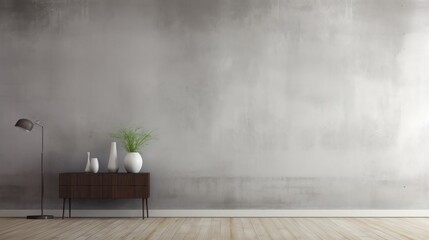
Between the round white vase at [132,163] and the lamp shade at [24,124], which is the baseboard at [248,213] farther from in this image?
the lamp shade at [24,124]

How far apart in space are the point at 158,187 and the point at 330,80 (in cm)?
248

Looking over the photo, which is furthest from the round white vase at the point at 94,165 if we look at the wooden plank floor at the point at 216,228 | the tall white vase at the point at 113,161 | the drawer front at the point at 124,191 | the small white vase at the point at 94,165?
the wooden plank floor at the point at 216,228

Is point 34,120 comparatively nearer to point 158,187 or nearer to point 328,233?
point 158,187

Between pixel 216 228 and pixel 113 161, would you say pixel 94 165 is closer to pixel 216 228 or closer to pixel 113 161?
pixel 113 161

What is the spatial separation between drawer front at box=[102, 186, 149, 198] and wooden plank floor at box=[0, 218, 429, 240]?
0.94 feet

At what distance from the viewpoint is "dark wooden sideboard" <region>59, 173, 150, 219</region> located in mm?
7727

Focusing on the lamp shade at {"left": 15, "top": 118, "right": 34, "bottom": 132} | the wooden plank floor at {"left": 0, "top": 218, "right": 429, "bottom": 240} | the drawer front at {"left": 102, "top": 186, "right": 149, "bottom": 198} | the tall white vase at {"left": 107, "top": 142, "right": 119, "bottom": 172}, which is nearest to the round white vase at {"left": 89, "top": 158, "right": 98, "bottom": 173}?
the tall white vase at {"left": 107, "top": 142, "right": 119, "bottom": 172}

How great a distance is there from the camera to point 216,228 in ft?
22.5

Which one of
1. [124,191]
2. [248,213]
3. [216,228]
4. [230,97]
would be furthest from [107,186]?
[230,97]

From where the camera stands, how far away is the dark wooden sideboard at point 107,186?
304 inches

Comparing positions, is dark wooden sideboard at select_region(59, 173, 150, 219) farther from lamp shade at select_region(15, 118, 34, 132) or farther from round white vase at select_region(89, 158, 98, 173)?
lamp shade at select_region(15, 118, 34, 132)

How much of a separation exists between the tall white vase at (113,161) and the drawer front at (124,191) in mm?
262

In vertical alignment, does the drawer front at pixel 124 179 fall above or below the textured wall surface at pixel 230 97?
below

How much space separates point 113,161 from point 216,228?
5.64ft
